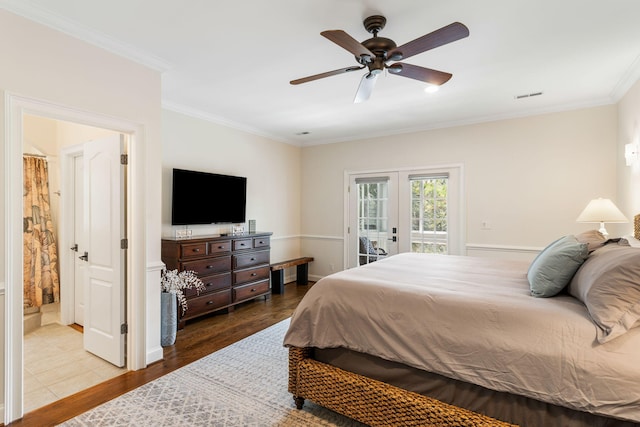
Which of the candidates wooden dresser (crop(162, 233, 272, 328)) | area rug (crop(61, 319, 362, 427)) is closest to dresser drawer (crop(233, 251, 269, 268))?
wooden dresser (crop(162, 233, 272, 328))

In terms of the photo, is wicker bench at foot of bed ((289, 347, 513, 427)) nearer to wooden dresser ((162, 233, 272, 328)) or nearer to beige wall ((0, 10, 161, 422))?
beige wall ((0, 10, 161, 422))

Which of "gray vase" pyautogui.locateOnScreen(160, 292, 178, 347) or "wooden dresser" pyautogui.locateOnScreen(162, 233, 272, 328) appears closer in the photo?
"gray vase" pyautogui.locateOnScreen(160, 292, 178, 347)

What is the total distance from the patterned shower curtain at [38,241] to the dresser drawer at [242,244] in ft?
7.31

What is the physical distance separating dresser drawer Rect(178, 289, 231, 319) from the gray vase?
40 cm

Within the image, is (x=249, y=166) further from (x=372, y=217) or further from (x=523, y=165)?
(x=523, y=165)

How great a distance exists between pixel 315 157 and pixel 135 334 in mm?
4307

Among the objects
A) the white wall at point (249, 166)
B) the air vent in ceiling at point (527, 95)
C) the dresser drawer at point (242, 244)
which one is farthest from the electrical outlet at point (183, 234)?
the air vent in ceiling at point (527, 95)

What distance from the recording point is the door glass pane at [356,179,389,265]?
17.8 feet

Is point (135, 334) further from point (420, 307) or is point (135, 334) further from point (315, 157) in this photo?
point (315, 157)

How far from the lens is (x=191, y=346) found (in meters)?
3.26

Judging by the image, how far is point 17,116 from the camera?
2102mm

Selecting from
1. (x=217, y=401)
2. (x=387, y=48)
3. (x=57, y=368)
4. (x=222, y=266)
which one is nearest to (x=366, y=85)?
(x=387, y=48)

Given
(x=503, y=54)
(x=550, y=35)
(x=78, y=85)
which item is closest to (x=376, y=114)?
(x=503, y=54)

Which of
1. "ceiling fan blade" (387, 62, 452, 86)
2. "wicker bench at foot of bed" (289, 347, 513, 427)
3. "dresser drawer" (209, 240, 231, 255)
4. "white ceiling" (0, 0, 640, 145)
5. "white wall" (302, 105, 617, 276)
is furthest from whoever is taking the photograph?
"dresser drawer" (209, 240, 231, 255)
